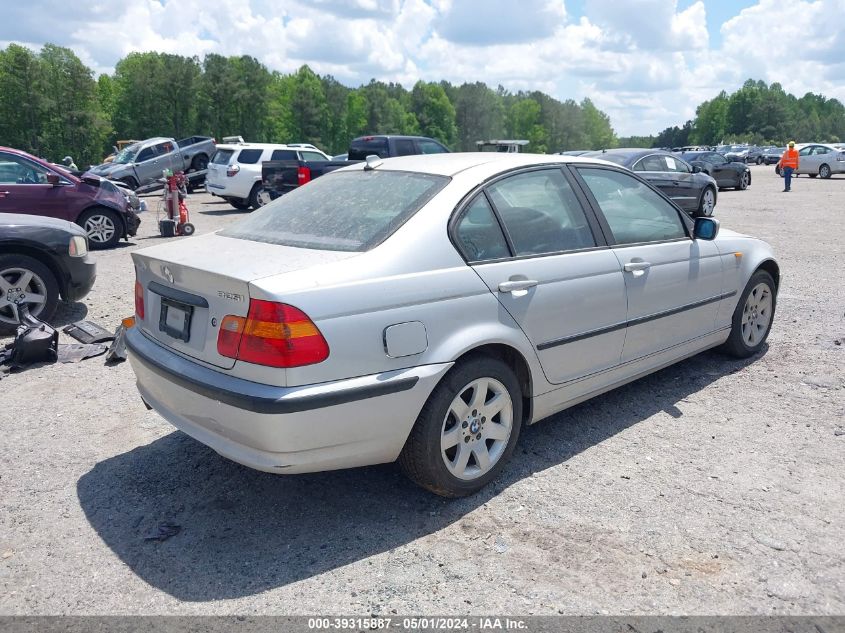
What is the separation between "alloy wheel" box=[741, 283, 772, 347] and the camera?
553cm

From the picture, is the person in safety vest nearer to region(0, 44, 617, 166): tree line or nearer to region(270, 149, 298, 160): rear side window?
region(270, 149, 298, 160): rear side window

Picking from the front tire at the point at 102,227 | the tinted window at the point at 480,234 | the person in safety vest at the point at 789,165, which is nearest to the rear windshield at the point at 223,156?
the front tire at the point at 102,227

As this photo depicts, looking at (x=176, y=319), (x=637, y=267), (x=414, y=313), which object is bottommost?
(x=176, y=319)

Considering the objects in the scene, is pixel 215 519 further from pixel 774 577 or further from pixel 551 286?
pixel 774 577

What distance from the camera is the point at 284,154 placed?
19.9m

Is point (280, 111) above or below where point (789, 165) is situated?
above

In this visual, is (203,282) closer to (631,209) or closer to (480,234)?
(480,234)

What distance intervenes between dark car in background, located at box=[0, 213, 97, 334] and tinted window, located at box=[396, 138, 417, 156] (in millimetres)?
10782

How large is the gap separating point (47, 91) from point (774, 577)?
7373 cm

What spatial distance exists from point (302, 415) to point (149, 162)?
78.9ft

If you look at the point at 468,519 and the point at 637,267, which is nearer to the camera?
the point at 468,519

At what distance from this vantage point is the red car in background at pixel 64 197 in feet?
33.0

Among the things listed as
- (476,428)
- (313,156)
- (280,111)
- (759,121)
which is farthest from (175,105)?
(759,121)

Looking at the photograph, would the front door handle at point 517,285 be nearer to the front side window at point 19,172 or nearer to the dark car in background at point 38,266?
the dark car in background at point 38,266
